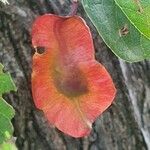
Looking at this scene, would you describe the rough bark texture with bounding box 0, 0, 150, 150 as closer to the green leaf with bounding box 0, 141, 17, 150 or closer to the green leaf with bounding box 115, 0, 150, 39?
the green leaf with bounding box 0, 141, 17, 150

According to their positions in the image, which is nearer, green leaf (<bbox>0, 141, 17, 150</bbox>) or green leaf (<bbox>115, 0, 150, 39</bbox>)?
green leaf (<bbox>115, 0, 150, 39</bbox>)

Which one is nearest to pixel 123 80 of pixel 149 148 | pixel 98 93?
pixel 149 148

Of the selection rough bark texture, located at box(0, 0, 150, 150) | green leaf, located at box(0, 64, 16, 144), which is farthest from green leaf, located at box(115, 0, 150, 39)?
rough bark texture, located at box(0, 0, 150, 150)

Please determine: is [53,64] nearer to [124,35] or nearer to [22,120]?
[124,35]

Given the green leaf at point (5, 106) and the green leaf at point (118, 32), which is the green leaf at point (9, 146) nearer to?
the green leaf at point (5, 106)

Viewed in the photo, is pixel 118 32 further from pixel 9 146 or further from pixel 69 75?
pixel 9 146

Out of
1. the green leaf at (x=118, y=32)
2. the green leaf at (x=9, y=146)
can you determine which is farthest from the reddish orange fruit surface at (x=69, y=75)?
the green leaf at (x=9, y=146)
